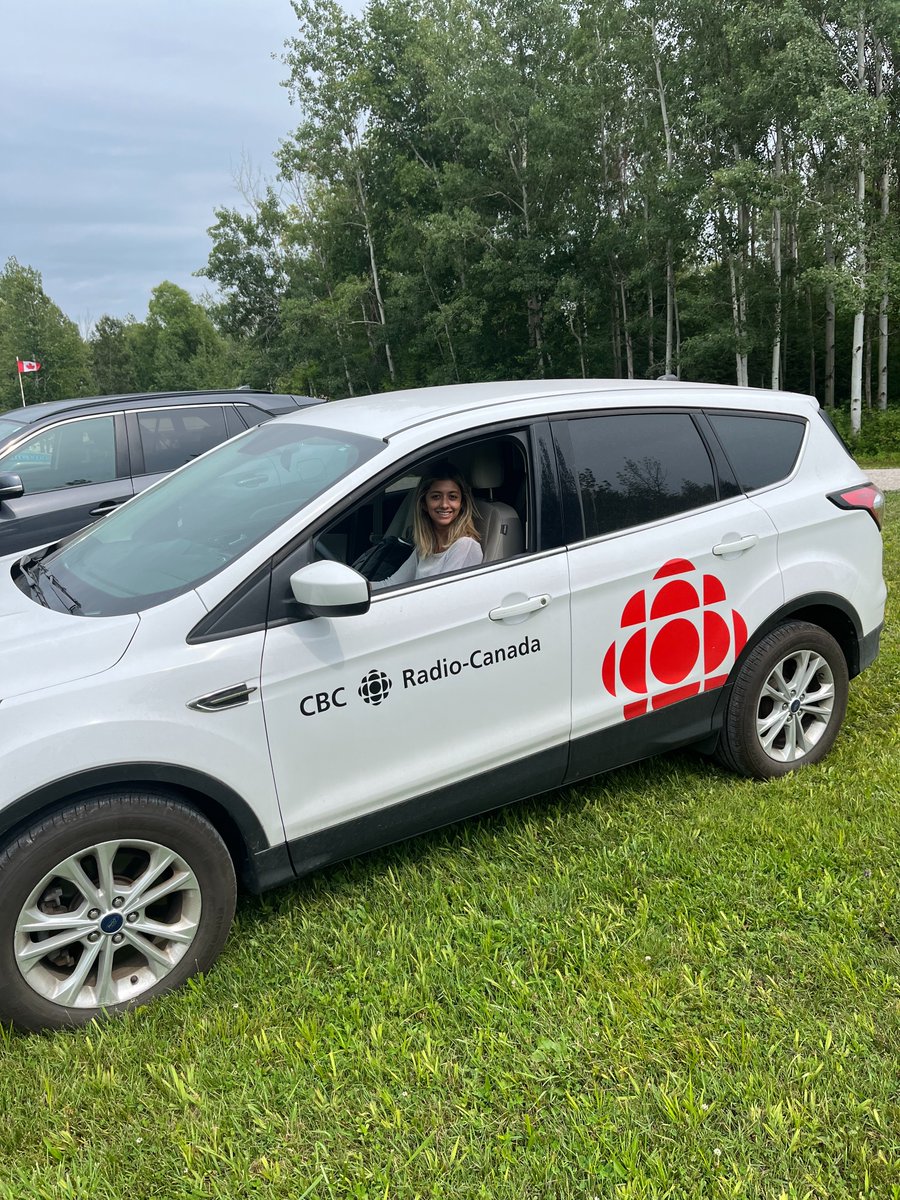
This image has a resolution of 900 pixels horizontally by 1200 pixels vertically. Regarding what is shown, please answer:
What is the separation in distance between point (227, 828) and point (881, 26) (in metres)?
24.9

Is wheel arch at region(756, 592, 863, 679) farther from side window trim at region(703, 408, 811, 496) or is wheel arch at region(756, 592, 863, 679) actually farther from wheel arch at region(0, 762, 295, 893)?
wheel arch at region(0, 762, 295, 893)

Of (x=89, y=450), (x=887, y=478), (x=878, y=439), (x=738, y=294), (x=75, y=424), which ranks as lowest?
(x=887, y=478)

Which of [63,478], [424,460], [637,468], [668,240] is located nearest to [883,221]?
[668,240]

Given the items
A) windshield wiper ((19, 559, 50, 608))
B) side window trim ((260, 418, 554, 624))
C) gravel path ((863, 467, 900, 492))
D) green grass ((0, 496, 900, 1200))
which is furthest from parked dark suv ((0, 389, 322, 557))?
gravel path ((863, 467, 900, 492))

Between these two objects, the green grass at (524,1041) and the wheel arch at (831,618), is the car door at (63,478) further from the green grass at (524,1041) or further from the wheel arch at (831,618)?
the wheel arch at (831,618)

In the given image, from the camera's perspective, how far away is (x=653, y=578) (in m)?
3.32

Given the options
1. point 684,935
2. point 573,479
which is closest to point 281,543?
point 573,479

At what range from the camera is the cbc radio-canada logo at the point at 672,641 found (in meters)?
3.30

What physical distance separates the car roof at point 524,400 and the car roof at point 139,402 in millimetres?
3401

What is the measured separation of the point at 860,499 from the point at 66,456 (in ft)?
18.0

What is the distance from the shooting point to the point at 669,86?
25953 millimetres

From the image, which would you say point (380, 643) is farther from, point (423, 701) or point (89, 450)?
point (89, 450)

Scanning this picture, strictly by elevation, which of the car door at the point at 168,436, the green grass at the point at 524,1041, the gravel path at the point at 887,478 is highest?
the car door at the point at 168,436

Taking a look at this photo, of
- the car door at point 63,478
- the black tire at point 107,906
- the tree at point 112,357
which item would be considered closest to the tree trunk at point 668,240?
the car door at point 63,478
